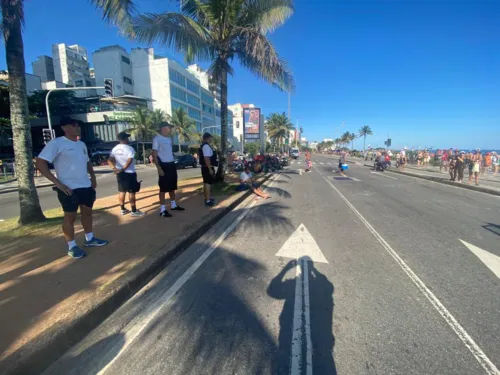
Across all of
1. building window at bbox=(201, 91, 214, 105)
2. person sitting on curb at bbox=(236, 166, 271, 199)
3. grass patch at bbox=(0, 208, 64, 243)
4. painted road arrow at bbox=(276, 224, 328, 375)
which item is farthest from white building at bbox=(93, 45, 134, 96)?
painted road arrow at bbox=(276, 224, 328, 375)

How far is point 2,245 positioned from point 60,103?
5053cm

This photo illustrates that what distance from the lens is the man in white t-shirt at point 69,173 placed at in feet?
11.5

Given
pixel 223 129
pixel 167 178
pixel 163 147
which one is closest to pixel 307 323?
pixel 167 178

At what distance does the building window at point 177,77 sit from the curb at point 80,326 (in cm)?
5481

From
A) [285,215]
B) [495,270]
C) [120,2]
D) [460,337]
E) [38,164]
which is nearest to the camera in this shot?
[460,337]

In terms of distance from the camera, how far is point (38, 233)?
15.1 ft

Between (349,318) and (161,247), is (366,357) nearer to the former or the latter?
(349,318)

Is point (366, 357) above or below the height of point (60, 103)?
below

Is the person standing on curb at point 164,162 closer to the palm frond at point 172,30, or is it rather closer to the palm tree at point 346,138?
the palm frond at point 172,30

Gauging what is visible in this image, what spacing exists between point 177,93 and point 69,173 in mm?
56066

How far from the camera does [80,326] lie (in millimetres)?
2381

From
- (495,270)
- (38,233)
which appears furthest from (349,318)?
(38,233)

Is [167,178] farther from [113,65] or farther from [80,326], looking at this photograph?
[113,65]

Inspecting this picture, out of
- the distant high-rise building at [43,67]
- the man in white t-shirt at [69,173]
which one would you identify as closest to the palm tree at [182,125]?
the distant high-rise building at [43,67]
